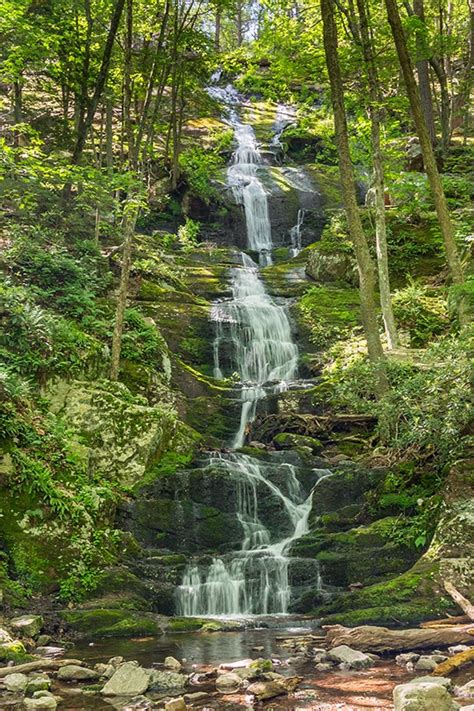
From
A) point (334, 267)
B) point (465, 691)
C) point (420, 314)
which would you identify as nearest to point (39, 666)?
point (465, 691)

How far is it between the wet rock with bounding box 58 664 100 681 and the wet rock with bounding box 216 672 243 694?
1.15m

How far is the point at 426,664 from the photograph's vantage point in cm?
568

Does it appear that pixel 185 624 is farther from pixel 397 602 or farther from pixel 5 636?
pixel 397 602

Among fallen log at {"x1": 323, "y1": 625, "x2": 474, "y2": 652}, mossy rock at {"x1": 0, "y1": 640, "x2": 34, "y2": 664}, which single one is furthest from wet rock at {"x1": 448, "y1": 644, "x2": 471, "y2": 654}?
mossy rock at {"x1": 0, "y1": 640, "x2": 34, "y2": 664}

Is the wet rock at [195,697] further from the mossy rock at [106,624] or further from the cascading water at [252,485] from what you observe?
the cascading water at [252,485]

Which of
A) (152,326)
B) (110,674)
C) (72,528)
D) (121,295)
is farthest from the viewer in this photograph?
(152,326)

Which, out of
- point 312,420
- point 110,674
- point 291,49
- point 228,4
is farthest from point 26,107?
point 110,674

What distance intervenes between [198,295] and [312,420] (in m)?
7.20

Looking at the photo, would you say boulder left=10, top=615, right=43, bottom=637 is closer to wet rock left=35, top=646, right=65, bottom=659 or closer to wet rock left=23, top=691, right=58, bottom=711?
wet rock left=35, top=646, right=65, bottom=659

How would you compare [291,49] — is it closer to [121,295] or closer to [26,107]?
[121,295]

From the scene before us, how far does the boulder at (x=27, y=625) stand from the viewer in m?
6.88

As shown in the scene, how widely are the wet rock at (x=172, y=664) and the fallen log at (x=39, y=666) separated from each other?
32.4 inches

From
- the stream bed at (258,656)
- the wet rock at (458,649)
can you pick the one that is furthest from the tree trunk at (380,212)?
the wet rock at (458,649)

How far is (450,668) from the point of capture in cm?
537
